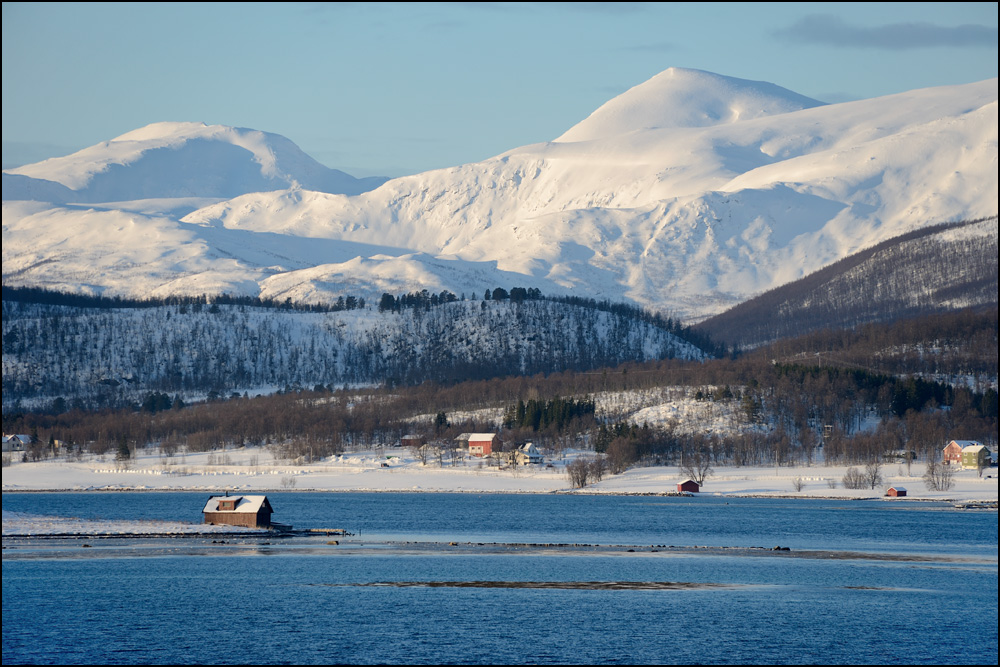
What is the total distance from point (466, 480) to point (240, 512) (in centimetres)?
7587

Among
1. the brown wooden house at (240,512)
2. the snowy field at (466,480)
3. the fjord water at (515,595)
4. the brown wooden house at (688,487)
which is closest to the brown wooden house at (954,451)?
the snowy field at (466,480)

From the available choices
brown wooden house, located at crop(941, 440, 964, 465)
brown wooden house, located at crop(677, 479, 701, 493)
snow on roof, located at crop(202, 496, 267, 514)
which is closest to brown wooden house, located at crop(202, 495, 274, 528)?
snow on roof, located at crop(202, 496, 267, 514)

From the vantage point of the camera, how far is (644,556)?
91.6 metres

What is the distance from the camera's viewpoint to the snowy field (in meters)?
163

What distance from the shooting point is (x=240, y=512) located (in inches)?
4301

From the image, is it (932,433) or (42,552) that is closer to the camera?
(42,552)

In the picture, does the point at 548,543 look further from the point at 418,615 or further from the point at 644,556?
the point at 418,615

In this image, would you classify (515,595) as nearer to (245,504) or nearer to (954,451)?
(245,504)

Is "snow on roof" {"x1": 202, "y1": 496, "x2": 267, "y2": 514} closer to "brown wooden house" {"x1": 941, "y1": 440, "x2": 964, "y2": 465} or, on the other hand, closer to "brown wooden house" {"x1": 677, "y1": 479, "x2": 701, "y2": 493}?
"brown wooden house" {"x1": 677, "y1": 479, "x2": 701, "y2": 493}

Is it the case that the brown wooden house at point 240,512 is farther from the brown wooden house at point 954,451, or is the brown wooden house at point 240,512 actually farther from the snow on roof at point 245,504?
the brown wooden house at point 954,451

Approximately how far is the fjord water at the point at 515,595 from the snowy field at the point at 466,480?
151 feet

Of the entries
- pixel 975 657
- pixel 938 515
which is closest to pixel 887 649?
pixel 975 657

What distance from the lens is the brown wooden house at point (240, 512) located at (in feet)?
355

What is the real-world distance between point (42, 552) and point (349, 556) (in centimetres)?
2133
